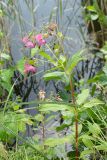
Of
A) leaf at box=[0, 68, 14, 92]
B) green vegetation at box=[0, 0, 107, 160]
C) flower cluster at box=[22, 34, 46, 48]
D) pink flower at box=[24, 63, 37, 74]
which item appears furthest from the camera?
leaf at box=[0, 68, 14, 92]

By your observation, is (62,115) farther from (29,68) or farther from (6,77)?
(6,77)

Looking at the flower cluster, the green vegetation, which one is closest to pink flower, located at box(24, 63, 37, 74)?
the green vegetation

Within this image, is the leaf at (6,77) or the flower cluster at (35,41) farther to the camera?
the leaf at (6,77)

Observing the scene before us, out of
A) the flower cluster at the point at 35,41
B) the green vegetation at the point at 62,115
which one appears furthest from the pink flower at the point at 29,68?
the flower cluster at the point at 35,41

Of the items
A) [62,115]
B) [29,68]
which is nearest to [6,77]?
[29,68]

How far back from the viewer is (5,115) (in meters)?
1.49

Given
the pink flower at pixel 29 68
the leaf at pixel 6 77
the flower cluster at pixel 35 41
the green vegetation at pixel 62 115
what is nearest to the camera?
the green vegetation at pixel 62 115

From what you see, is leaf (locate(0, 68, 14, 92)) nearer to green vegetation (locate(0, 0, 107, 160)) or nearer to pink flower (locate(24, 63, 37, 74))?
green vegetation (locate(0, 0, 107, 160))

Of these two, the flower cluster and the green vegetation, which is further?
the flower cluster

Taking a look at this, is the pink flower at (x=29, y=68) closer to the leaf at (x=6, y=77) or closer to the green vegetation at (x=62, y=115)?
the green vegetation at (x=62, y=115)

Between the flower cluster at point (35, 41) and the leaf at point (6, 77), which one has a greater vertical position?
A: the flower cluster at point (35, 41)

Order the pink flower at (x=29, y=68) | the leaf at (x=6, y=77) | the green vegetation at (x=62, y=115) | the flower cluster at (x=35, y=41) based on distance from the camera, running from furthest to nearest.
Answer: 1. the leaf at (x=6, y=77)
2. the pink flower at (x=29, y=68)
3. the flower cluster at (x=35, y=41)
4. the green vegetation at (x=62, y=115)

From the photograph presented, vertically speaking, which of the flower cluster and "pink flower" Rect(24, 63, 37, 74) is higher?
the flower cluster

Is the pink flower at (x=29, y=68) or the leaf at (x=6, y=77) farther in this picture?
the leaf at (x=6, y=77)
